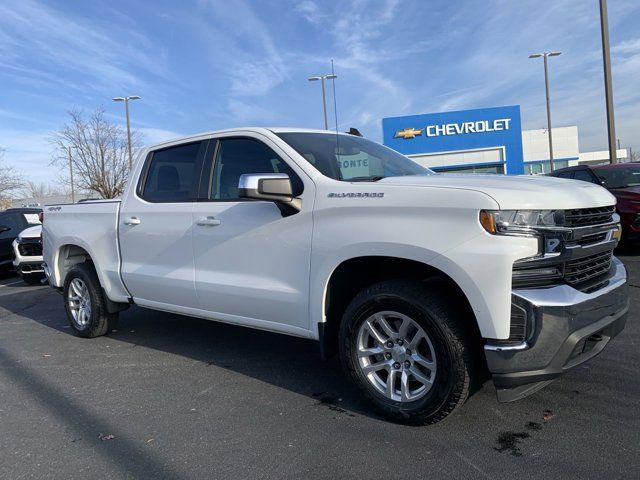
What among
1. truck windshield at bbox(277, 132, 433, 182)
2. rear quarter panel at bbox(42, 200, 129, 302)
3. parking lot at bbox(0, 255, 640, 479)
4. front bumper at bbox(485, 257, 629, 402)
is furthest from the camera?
rear quarter panel at bbox(42, 200, 129, 302)

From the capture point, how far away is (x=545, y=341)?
9.01 feet

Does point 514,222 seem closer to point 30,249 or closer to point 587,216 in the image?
point 587,216

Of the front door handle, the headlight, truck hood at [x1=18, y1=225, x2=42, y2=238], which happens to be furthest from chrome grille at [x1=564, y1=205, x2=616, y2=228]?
truck hood at [x1=18, y1=225, x2=42, y2=238]

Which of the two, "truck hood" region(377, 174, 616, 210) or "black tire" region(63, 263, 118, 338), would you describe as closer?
"truck hood" region(377, 174, 616, 210)

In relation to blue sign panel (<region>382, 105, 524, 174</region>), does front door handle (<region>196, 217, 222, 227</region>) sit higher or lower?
lower

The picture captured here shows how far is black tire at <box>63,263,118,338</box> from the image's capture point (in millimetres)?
5648

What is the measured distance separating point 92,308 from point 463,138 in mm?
32621

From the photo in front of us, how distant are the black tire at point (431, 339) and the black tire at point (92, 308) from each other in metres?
3.34

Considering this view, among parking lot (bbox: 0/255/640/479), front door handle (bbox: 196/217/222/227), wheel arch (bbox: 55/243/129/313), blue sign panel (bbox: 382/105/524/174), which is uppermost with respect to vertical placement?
blue sign panel (bbox: 382/105/524/174)

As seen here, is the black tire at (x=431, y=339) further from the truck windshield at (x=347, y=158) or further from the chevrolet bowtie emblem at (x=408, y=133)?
the chevrolet bowtie emblem at (x=408, y=133)

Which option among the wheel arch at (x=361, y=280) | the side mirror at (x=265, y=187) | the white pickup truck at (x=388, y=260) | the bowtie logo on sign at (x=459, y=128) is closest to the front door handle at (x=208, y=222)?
the white pickup truck at (x=388, y=260)

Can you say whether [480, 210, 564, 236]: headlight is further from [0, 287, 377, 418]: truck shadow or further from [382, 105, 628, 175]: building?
[382, 105, 628, 175]: building

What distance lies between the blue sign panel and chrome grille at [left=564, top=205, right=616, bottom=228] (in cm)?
3130

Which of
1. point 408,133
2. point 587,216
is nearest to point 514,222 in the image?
point 587,216
